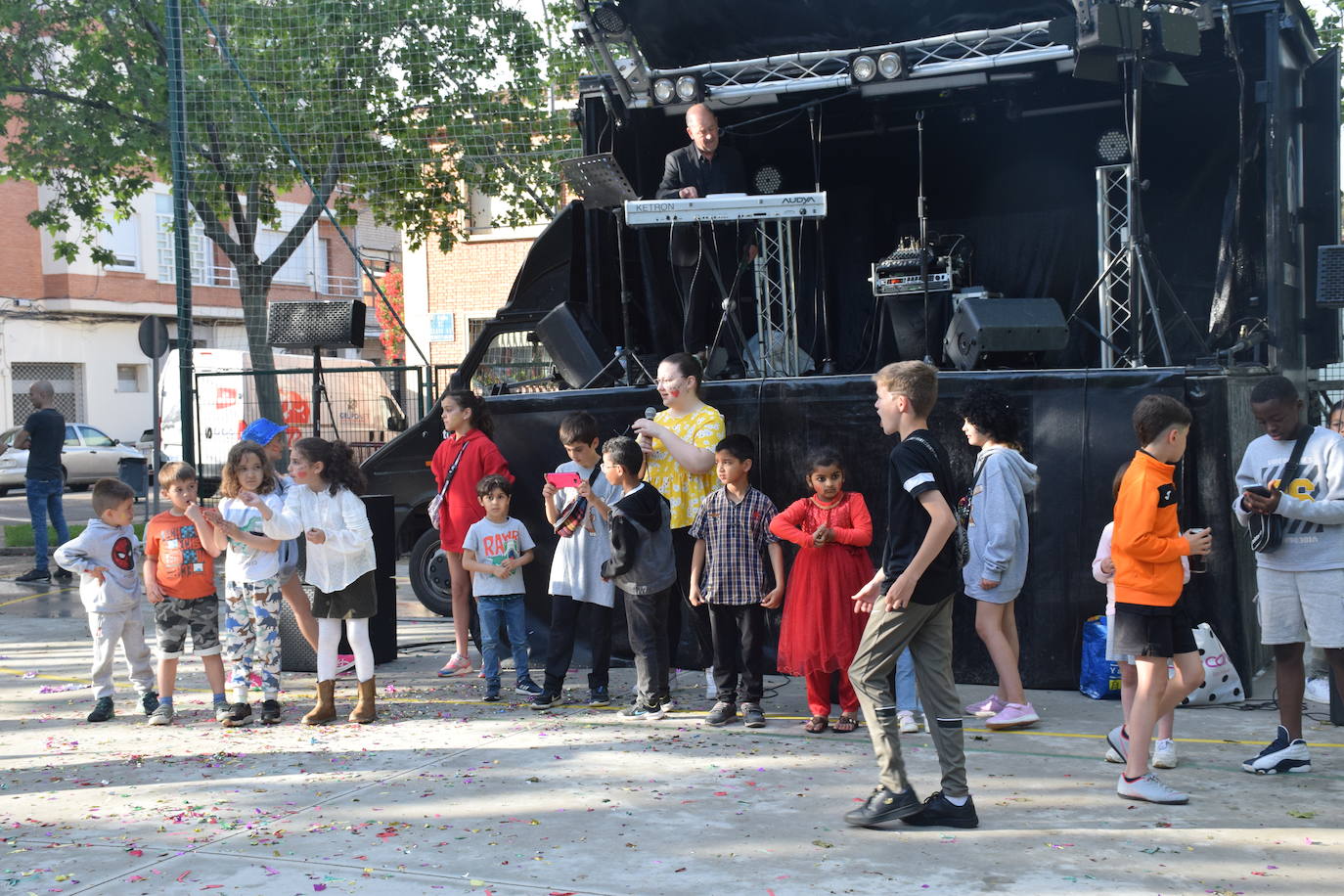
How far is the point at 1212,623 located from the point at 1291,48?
4544 mm

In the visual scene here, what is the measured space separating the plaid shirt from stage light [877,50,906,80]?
12.9 ft

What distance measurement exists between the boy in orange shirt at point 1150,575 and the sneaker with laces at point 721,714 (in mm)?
2064

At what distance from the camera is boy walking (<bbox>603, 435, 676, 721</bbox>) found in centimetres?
688

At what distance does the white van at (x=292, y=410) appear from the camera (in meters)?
16.4

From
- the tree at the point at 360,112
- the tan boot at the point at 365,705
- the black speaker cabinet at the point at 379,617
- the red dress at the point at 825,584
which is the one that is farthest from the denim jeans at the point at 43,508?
the red dress at the point at 825,584

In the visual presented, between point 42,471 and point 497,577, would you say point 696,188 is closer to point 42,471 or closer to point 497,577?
point 497,577

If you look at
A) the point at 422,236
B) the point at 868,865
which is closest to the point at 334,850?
the point at 868,865

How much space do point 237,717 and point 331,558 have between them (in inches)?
37.1

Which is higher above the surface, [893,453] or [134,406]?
[134,406]

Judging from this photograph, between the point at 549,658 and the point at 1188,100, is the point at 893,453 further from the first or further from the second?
the point at 1188,100

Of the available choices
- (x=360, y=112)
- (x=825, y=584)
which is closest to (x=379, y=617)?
(x=825, y=584)

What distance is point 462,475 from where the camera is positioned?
820 centimetres

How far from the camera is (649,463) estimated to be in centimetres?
742

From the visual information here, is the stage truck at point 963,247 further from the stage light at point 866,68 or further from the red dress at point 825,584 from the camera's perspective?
the red dress at point 825,584
